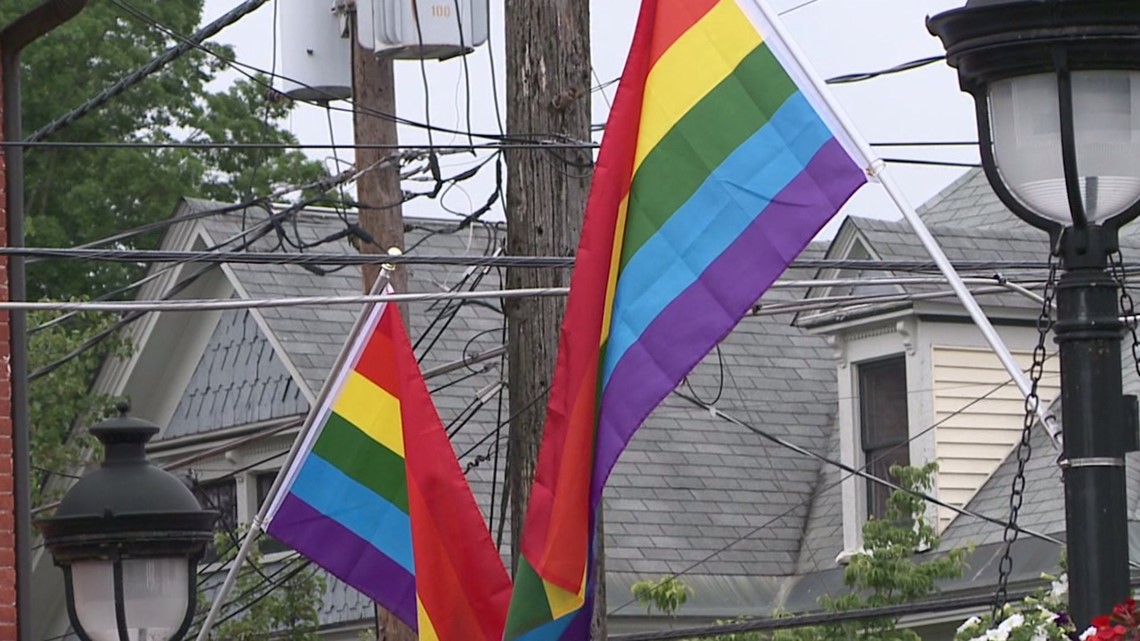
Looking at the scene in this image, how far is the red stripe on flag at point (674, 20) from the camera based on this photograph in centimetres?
697

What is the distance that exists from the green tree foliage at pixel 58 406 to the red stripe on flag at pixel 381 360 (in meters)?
8.70

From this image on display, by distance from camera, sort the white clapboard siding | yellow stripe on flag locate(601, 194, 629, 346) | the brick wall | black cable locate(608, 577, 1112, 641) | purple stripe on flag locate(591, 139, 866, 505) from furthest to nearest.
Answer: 1. the white clapboard siding
2. black cable locate(608, 577, 1112, 641)
3. the brick wall
4. yellow stripe on flag locate(601, 194, 629, 346)
5. purple stripe on flag locate(591, 139, 866, 505)

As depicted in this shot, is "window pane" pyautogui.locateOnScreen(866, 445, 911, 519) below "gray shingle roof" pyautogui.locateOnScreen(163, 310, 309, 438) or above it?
below

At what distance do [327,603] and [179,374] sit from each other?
11.6 ft

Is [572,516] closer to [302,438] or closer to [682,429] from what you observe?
[302,438]

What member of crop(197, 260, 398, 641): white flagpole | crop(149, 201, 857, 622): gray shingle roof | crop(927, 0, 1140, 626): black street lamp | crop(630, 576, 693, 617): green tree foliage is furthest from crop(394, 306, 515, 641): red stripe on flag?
crop(149, 201, 857, 622): gray shingle roof

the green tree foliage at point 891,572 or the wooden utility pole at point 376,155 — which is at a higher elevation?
the wooden utility pole at point 376,155

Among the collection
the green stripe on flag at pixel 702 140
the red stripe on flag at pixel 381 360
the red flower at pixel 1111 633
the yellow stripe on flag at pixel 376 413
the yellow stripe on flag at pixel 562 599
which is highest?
the green stripe on flag at pixel 702 140

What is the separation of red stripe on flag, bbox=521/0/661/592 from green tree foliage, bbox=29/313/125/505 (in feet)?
38.9

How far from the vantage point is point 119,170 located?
32219 mm

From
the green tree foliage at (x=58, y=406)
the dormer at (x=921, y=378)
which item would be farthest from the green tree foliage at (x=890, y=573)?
the green tree foliage at (x=58, y=406)

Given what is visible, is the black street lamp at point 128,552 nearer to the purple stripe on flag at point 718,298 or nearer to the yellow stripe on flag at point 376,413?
the yellow stripe on flag at point 376,413

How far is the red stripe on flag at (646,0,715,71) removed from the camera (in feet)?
22.9

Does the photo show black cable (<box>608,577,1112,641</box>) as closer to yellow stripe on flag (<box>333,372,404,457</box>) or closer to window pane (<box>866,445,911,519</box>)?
yellow stripe on flag (<box>333,372,404,457</box>)
